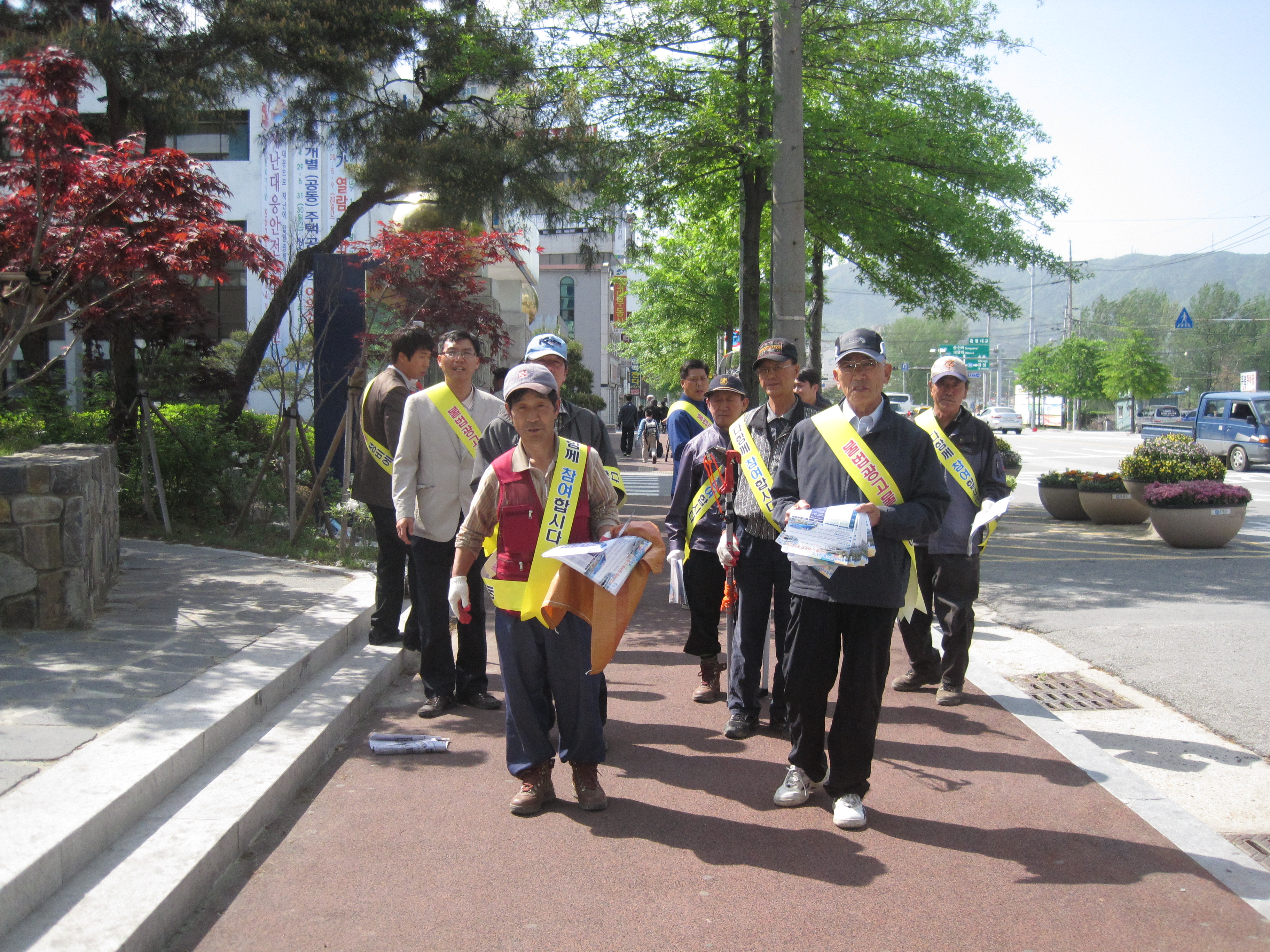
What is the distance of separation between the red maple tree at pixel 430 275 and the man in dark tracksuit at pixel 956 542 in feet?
21.6

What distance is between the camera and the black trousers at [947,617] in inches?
236

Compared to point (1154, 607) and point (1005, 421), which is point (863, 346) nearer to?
point (1154, 607)

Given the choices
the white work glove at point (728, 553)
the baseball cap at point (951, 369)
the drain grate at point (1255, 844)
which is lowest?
the drain grate at point (1255, 844)

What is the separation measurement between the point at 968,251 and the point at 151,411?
1005cm

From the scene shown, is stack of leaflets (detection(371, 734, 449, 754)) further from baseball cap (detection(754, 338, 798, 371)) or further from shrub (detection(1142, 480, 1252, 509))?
shrub (detection(1142, 480, 1252, 509))

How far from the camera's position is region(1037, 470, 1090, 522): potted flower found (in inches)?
593

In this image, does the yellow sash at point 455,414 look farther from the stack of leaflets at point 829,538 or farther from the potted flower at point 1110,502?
the potted flower at point 1110,502

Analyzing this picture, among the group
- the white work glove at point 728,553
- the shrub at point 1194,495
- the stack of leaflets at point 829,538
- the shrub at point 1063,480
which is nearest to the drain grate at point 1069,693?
the white work glove at point 728,553

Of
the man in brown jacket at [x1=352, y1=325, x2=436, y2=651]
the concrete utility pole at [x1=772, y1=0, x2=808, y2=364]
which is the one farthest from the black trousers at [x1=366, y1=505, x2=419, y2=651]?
the concrete utility pole at [x1=772, y1=0, x2=808, y2=364]

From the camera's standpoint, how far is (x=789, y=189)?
10.1m

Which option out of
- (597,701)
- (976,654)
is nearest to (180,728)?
(597,701)

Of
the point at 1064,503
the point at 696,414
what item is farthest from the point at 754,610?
the point at 1064,503

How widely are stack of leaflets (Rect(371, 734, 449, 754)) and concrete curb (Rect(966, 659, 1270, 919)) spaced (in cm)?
311

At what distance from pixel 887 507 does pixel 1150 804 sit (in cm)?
181
